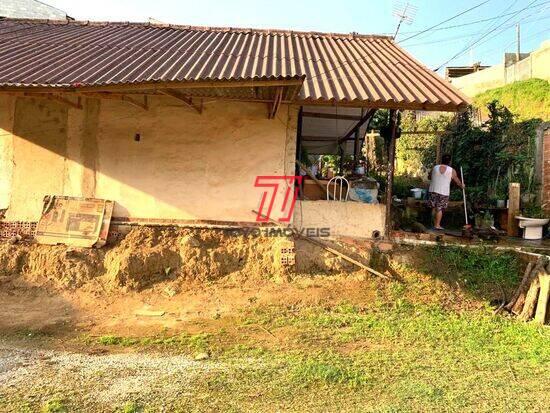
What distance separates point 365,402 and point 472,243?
4721 millimetres

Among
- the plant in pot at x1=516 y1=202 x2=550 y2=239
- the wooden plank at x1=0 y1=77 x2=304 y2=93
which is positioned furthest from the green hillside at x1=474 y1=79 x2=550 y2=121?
the wooden plank at x1=0 y1=77 x2=304 y2=93

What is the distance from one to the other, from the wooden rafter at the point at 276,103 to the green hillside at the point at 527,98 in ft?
43.4

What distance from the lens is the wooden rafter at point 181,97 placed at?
5.92 metres

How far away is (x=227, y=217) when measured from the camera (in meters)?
7.17

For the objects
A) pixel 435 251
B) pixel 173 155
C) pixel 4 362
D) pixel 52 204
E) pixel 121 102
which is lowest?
pixel 4 362

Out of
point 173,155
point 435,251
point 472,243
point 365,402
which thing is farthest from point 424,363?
point 173,155

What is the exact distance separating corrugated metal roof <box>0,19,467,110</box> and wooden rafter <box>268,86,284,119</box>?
28cm

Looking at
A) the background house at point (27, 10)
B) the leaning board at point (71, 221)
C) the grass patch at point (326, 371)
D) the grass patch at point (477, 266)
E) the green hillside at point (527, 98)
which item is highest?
the background house at point (27, 10)

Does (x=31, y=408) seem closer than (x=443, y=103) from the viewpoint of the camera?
Yes

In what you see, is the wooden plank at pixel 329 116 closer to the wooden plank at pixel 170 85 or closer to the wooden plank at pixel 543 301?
the wooden plank at pixel 170 85

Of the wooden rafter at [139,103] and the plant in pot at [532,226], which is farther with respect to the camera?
the plant in pot at [532,226]

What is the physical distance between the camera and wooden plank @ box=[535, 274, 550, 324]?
5.88 m

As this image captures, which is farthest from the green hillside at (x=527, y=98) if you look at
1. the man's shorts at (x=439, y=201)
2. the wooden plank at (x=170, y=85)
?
the wooden plank at (x=170, y=85)

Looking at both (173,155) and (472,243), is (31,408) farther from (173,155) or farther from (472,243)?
(472,243)
